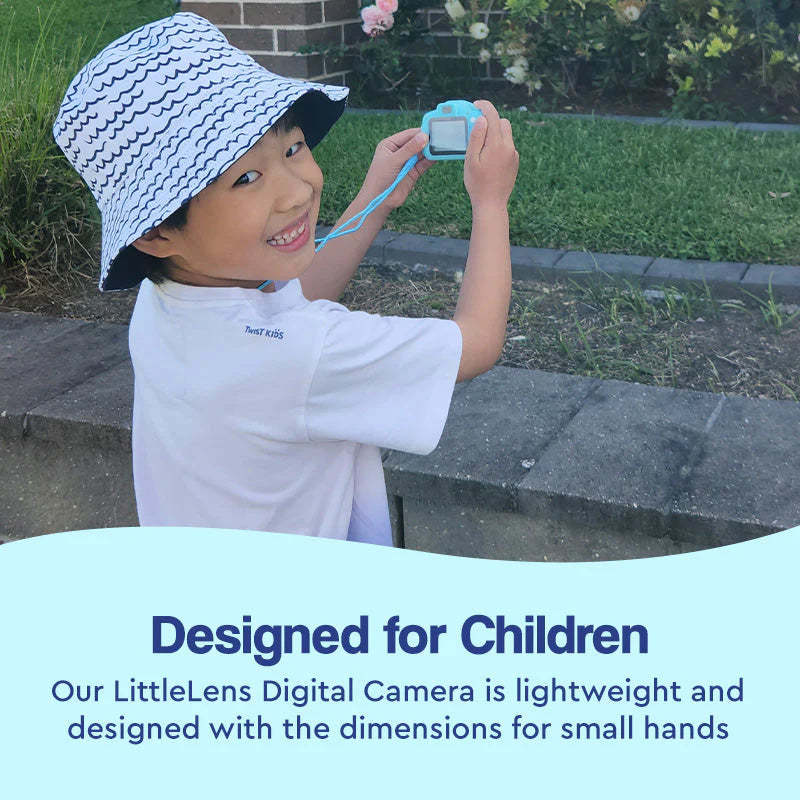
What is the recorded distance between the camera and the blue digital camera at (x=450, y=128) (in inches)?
66.6

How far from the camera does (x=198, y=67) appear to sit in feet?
4.98

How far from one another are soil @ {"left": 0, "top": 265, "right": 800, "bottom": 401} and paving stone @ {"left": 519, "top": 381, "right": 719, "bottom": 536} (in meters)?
0.39

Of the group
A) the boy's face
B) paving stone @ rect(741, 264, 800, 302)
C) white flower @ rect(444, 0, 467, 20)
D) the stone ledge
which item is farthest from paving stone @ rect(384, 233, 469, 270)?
white flower @ rect(444, 0, 467, 20)

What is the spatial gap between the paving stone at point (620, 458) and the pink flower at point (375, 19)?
4447 millimetres

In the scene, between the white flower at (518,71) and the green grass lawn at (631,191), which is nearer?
the green grass lawn at (631,191)

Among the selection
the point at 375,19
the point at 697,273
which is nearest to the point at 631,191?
the point at 697,273

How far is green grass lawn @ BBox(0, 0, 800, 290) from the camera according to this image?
3.82 m

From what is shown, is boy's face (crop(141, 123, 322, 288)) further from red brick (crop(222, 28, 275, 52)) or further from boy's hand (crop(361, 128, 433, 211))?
red brick (crop(222, 28, 275, 52))

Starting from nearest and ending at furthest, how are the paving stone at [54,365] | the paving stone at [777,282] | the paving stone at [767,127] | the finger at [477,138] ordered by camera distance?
1. the finger at [477,138]
2. the paving stone at [54,365]
3. the paving stone at [777,282]
4. the paving stone at [767,127]

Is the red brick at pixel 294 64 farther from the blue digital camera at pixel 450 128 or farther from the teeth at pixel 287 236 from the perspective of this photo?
the teeth at pixel 287 236

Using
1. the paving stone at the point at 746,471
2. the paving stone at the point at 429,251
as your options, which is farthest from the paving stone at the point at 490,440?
the paving stone at the point at 429,251

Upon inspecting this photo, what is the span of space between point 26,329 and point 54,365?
1.27 feet

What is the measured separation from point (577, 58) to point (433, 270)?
129 inches

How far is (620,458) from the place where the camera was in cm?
228
